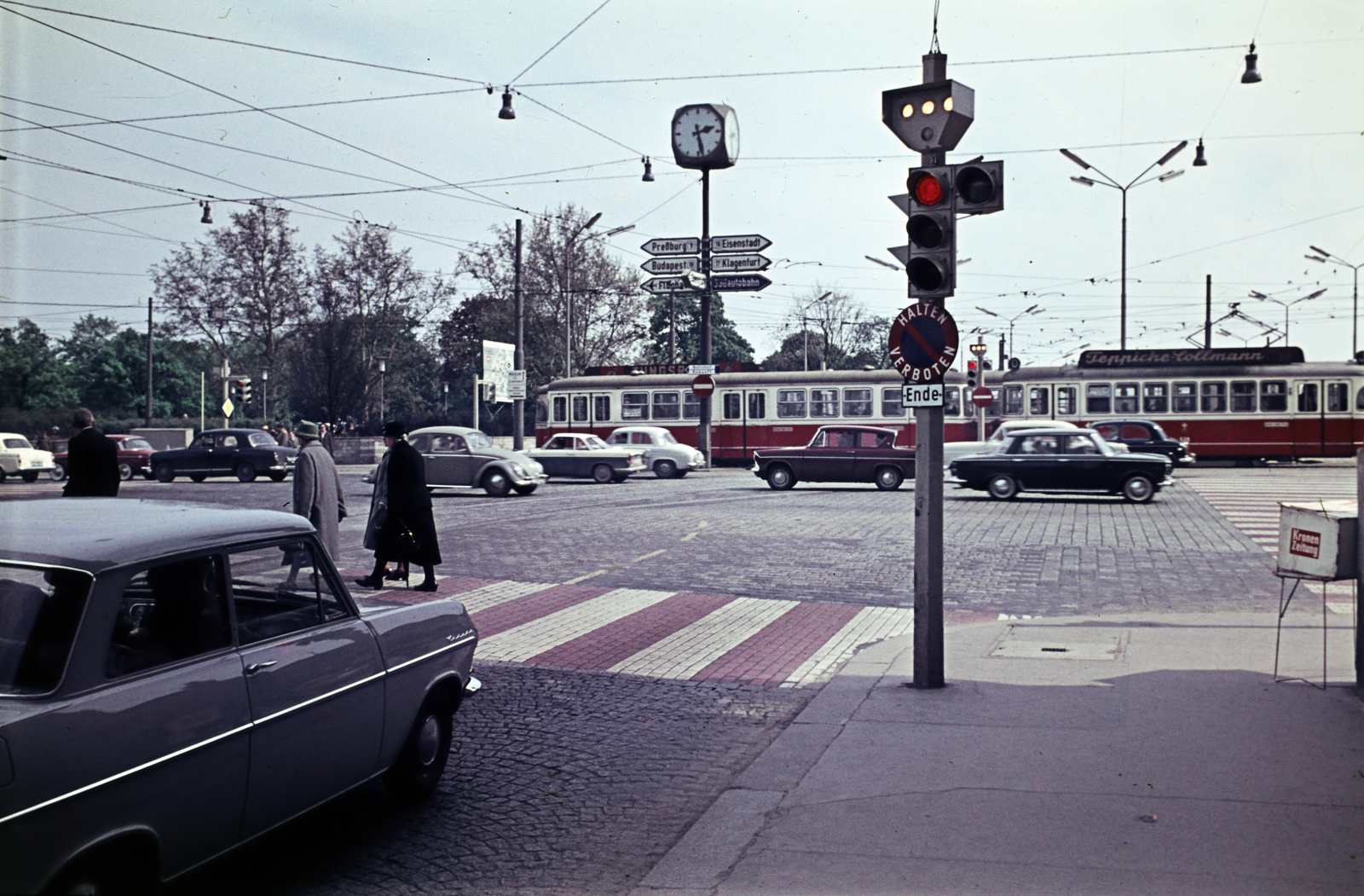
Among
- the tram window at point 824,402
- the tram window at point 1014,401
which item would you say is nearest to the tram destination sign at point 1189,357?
the tram window at point 1014,401

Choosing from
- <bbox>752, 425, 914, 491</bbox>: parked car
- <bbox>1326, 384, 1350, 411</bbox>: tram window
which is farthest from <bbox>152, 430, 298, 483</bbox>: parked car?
<bbox>1326, 384, 1350, 411</bbox>: tram window

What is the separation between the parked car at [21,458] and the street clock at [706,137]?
21186 millimetres

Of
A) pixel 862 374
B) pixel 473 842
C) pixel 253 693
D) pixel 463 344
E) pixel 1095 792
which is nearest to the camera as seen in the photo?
pixel 253 693

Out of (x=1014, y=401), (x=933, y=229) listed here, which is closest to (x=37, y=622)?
(x=933, y=229)

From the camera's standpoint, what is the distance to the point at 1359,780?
524 cm

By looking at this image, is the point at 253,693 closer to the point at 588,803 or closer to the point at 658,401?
the point at 588,803

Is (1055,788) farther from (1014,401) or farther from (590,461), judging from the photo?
(1014,401)

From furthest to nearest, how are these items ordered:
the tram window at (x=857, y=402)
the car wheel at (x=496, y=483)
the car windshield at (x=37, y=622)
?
the tram window at (x=857, y=402) < the car wheel at (x=496, y=483) < the car windshield at (x=37, y=622)

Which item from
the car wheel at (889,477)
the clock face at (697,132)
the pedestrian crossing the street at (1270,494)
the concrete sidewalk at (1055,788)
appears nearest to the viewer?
the concrete sidewalk at (1055,788)

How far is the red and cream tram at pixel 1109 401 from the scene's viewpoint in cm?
3544

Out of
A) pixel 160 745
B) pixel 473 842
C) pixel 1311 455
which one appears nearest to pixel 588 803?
pixel 473 842

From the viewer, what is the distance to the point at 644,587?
11984mm

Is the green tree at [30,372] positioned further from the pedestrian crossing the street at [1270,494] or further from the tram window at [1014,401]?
the tram window at [1014,401]

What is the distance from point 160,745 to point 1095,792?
12.4ft
